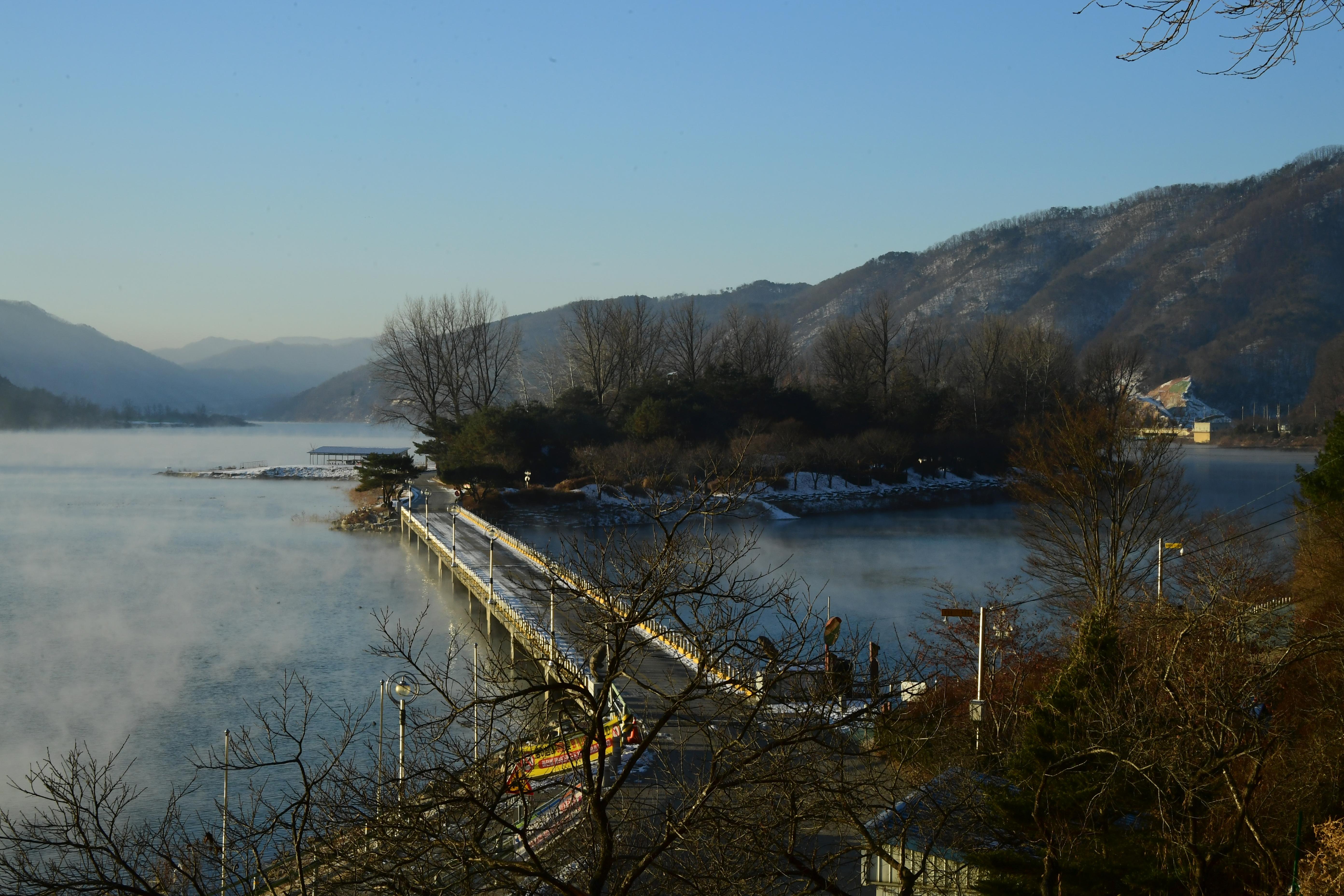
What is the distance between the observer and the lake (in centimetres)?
1641

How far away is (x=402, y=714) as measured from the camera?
925cm

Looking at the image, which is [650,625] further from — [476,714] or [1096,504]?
[1096,504]

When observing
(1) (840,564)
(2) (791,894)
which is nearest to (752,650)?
(2) (791,894)

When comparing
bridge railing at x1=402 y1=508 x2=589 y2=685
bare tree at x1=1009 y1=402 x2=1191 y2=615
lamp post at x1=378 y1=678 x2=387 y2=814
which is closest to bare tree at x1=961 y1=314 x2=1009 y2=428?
bare tree at x1=1009 y1=402 x2=1191 y2=615

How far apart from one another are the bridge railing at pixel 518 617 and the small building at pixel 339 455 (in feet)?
154

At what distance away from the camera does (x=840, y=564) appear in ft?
103

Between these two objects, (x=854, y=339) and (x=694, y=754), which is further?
(x=854, y=339)

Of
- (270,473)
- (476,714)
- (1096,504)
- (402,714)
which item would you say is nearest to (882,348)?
(270,473)

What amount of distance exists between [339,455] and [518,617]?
66.4 m

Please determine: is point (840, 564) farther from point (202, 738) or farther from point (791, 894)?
point (791, 894)

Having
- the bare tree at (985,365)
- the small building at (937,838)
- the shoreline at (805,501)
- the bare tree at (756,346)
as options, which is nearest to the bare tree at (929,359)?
the bare tree at (985,365)

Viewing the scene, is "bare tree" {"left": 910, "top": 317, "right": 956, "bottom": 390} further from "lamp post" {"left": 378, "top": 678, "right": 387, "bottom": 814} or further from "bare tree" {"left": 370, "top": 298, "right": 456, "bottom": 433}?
"lamp post" {"left": 378, "top": 678, "right": 387, "bottom": 814}

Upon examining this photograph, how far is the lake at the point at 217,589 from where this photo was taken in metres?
16.4

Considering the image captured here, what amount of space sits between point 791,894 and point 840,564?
85.3ft
